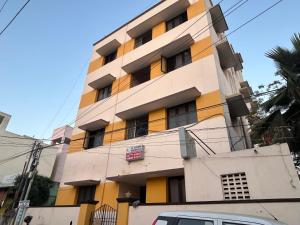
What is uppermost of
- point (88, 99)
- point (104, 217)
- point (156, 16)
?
point (156, 16)

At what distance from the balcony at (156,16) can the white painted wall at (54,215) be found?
12.9m

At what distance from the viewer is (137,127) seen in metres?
13.1

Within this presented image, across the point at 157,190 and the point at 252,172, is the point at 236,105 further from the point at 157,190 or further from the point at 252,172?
the point at 157,190

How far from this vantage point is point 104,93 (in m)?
16.9

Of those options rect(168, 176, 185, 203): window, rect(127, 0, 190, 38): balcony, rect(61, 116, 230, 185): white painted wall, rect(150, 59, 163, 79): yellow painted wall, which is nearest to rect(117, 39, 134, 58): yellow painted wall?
rect(127, 0, 190, 38): balcony

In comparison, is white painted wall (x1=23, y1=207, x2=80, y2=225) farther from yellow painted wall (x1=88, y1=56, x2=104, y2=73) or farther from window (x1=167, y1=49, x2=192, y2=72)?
yellow painted wall (x1=88, y1=56, x2=104, y2=73)

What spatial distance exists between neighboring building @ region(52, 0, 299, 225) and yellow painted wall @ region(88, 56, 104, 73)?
1068mm

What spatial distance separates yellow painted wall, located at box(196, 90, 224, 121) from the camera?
32.4 feet

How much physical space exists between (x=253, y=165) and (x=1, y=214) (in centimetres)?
1583

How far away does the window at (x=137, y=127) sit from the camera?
12.7 meters

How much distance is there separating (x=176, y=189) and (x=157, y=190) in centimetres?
95

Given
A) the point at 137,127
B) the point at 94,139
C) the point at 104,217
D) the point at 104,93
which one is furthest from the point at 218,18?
the point at 104,217

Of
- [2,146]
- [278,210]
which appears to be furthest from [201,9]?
[2,146]

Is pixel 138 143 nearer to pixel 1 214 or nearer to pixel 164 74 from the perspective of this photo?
pixel 164 74
